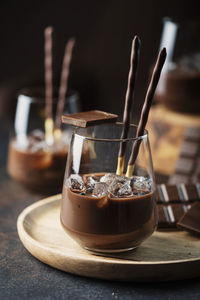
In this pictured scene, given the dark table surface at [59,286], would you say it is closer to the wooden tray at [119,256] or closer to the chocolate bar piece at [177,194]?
the wooden tray at [119,256]

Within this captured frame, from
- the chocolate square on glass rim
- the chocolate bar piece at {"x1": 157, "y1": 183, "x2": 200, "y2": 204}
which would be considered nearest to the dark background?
the chocolate bar piece at {"x1": 157, "y1": 183, "x2": 200, "y2": 204}

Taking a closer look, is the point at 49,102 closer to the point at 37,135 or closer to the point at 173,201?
the point at 37,135

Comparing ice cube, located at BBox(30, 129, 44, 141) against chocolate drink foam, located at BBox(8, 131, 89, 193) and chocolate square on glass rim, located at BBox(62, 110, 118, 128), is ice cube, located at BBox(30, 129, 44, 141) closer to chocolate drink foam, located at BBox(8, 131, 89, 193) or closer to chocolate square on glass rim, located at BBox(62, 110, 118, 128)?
chocolate drink foam, located at BBox(8, 131, 89, 193)

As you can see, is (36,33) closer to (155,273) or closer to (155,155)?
(155,155)

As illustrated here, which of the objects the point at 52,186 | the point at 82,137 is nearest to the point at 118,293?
the point at 82,137

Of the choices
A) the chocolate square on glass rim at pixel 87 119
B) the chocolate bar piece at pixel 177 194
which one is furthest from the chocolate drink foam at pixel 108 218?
the chocolate bar piece at pixel 177 194
